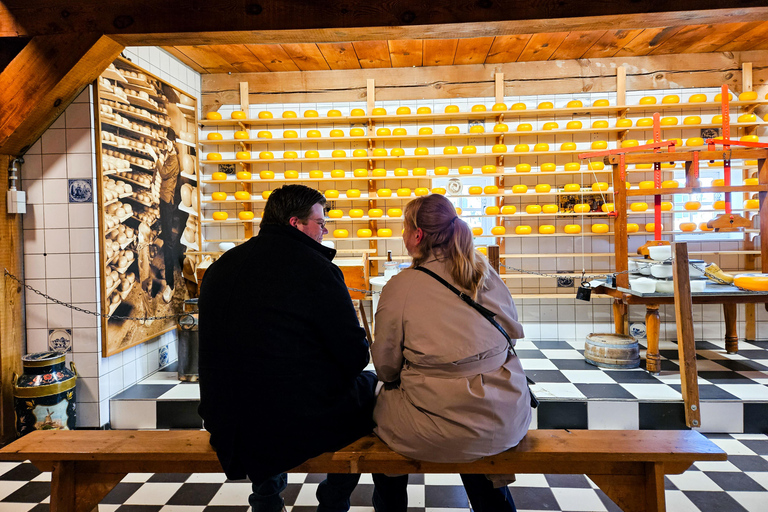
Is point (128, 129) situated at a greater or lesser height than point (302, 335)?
greater

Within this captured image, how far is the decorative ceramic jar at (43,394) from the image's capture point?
284cm

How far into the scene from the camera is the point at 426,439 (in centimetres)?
147

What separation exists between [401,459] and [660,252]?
293 cm

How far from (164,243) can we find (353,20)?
2701mm

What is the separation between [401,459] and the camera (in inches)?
63.5

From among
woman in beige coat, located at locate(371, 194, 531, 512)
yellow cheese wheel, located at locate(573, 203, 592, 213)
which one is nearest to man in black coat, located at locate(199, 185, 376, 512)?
woman in beige coat, located at locate(371, 194, 531, 512)

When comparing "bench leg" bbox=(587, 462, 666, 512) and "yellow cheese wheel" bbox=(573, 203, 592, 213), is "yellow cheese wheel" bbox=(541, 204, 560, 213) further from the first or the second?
"bench leg" bbox=(587, 462, 666, 512)

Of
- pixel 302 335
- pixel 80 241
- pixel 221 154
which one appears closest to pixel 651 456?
pixel 302 335

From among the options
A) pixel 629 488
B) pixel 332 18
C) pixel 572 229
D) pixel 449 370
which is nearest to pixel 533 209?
pixel 572 229

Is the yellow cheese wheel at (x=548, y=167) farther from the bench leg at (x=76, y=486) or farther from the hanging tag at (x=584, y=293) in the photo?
the bench leg at (x=76, y=486)

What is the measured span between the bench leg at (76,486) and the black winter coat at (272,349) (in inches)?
22.7

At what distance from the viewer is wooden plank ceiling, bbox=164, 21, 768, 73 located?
14.0 feet

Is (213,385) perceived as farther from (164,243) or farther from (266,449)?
(164,243)

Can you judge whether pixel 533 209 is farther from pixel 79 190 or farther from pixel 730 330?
pixel 79 190
